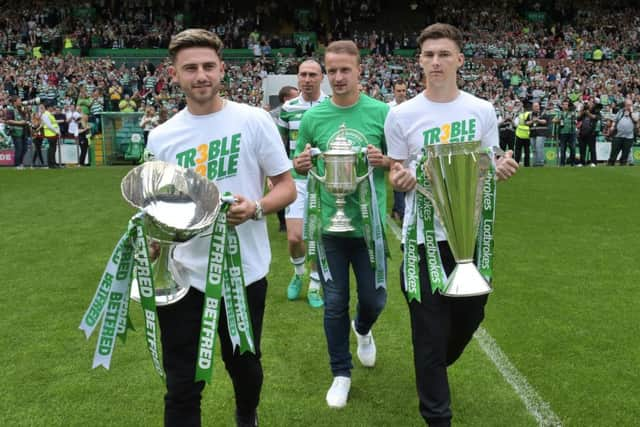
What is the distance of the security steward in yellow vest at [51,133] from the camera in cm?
1867

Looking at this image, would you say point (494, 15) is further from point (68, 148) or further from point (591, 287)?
point (591, 287)

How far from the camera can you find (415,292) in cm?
331

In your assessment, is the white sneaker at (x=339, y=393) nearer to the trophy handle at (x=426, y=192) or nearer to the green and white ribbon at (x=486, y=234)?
the green and white ribbon at (x=486, y=234)

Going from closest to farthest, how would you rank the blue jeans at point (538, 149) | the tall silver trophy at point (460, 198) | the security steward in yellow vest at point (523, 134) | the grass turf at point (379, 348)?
1. the tall silver trophy at point (460, 198)
2. the grass turf at point (379, 348)
3. the security steward in yellow vest at point (523, 134)
4. the blue jeans at point (538, 149)

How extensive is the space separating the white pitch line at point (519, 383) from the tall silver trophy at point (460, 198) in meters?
1.18

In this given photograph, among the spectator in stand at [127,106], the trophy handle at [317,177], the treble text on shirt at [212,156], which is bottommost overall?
the spectator in stand at [127,106]

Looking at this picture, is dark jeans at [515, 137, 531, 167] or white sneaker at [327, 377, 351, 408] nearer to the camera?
white sneaker at [327, 377, 351, 408]

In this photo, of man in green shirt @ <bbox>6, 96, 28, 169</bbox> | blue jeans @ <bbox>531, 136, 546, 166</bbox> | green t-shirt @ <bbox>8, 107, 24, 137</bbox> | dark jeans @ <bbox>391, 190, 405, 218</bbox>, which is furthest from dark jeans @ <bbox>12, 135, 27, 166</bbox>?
blue jeans @ <bbox>531, 136, 546, 166</bbox>

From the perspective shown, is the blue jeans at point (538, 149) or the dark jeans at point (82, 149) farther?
the dark jeans at point (82, 149)

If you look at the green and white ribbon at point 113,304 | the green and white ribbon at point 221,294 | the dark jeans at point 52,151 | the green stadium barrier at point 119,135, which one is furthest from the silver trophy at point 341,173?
the green stadium barrier at point 119,135

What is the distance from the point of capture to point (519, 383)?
4.43 metres

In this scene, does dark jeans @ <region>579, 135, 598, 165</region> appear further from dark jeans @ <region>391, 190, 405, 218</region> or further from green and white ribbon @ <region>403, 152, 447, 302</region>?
green and white ribbon @ <region>403, 152, 447, 302</region>

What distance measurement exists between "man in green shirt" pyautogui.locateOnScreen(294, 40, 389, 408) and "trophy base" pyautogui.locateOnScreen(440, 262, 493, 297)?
3.03ft

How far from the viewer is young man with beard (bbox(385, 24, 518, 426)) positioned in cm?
325
